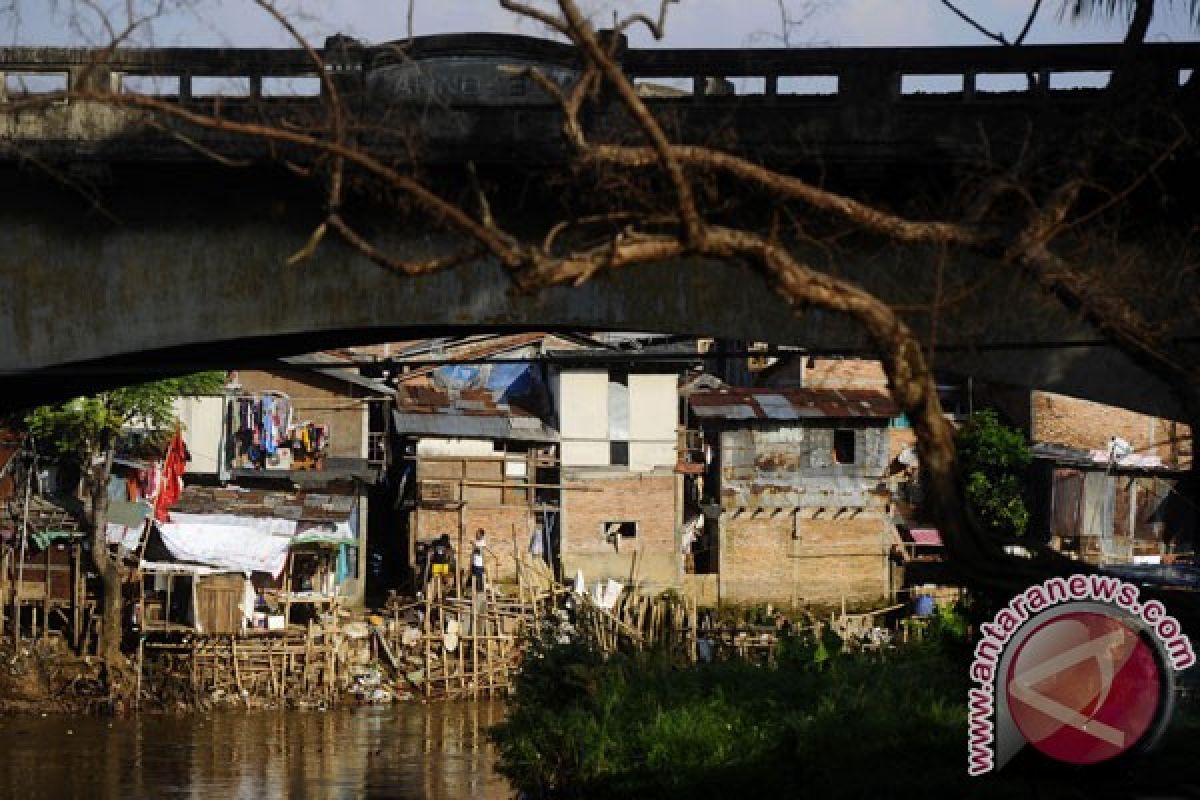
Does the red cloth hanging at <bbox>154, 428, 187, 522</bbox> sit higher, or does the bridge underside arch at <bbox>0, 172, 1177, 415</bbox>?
the bridge underside arch at <bbox>0, 172, 1177, 415</bbox>

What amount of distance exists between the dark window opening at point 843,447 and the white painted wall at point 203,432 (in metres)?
14.4

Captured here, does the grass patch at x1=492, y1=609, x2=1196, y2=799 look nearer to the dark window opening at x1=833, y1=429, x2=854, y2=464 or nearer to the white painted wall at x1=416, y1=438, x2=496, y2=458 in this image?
the white painted wall at x1=416, y1=438, x2=496, y2=458

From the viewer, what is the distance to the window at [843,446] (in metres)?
44.8

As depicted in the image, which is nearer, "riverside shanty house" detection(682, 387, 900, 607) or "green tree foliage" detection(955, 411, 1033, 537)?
"green tree foliage" detection(955, 411, 1033, 537)

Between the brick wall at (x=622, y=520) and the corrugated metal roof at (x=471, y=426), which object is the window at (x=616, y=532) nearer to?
the brick wall at (x=622, y=520)

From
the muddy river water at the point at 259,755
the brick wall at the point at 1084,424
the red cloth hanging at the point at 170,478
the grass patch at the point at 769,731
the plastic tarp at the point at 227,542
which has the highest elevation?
the brick wall at the point at 1084,424

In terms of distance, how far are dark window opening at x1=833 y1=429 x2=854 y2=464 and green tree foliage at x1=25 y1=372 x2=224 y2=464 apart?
1610 cm

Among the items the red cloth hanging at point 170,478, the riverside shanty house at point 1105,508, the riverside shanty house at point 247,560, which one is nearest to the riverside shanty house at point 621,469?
the riverside shanty house at point 247,560

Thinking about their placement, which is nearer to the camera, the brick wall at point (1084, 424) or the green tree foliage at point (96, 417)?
the green tree foliage at point (96, 417)

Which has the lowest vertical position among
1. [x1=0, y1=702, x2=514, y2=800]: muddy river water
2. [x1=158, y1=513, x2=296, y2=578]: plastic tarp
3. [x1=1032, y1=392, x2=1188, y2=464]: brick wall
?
[x1=0, y1=702, x2=514, y2=800]: muddy river water

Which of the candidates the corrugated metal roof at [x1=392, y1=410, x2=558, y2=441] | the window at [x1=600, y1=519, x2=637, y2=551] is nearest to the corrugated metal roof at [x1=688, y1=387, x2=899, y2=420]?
the window at [x1=600, y1=519, x2=637, y2=551]

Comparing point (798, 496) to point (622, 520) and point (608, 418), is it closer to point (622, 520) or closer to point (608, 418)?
point (622, 520)

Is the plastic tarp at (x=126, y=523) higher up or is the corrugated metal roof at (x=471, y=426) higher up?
the corrugated metal roof at (x=471, y=426)

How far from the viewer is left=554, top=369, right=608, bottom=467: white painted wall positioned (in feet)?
140
